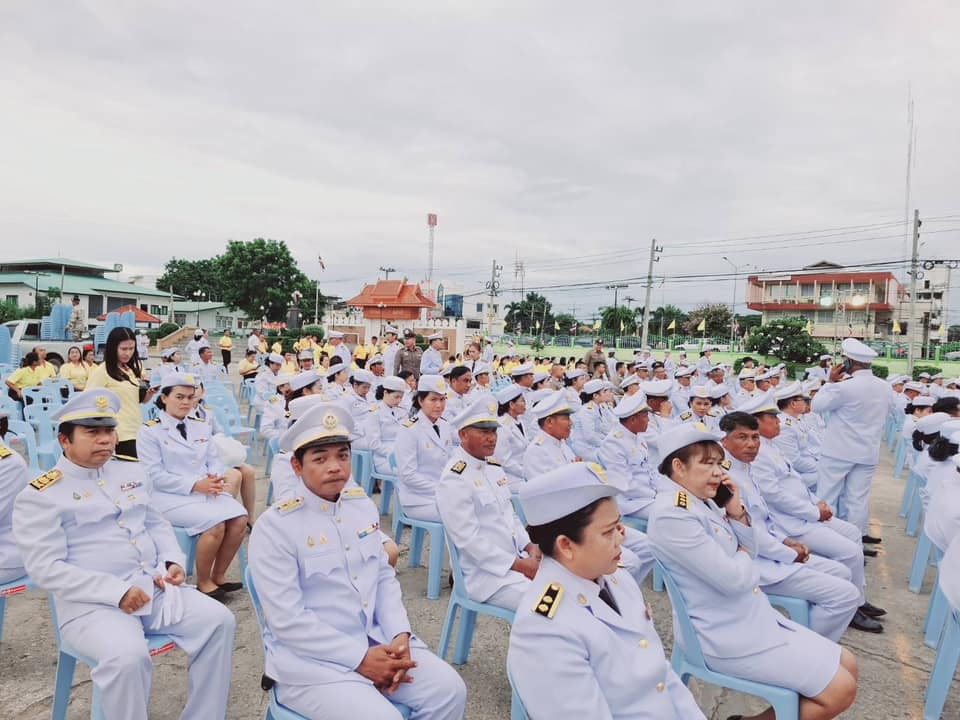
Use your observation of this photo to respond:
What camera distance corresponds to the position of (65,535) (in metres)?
2.52

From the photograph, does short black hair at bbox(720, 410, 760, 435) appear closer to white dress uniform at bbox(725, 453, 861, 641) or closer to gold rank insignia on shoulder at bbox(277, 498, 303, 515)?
white dress uniform at bbox(725, 453, 861, 641)

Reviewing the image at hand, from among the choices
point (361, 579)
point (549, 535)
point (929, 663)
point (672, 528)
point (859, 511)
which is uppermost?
point (549, 535)

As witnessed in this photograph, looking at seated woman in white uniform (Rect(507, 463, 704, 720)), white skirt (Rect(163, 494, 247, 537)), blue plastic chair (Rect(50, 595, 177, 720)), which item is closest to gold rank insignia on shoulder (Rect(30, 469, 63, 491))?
blue plastic chair (Rect(50, 595, 177, 720))

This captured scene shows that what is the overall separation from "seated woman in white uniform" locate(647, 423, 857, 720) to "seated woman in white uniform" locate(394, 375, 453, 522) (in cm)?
208

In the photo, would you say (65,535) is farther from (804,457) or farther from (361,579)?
(804,457)

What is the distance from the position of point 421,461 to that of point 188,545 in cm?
173

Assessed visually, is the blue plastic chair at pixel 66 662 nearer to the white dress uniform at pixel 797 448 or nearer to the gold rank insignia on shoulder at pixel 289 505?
the gold rank insignia on shoulder at pixel 289 505

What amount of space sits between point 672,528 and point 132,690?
6.86ft

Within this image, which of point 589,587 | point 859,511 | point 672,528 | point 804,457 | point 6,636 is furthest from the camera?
point 804,457

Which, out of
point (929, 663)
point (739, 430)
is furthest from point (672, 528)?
point (929, 663)

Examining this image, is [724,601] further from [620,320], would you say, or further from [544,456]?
[620,320]

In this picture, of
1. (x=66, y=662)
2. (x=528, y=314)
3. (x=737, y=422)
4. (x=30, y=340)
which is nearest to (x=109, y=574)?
(x=66, y=662)

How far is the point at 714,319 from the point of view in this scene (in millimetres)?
63969

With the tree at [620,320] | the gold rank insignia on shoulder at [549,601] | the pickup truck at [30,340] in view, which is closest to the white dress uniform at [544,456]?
the gold rank insignia on shoulder at [549,601]
